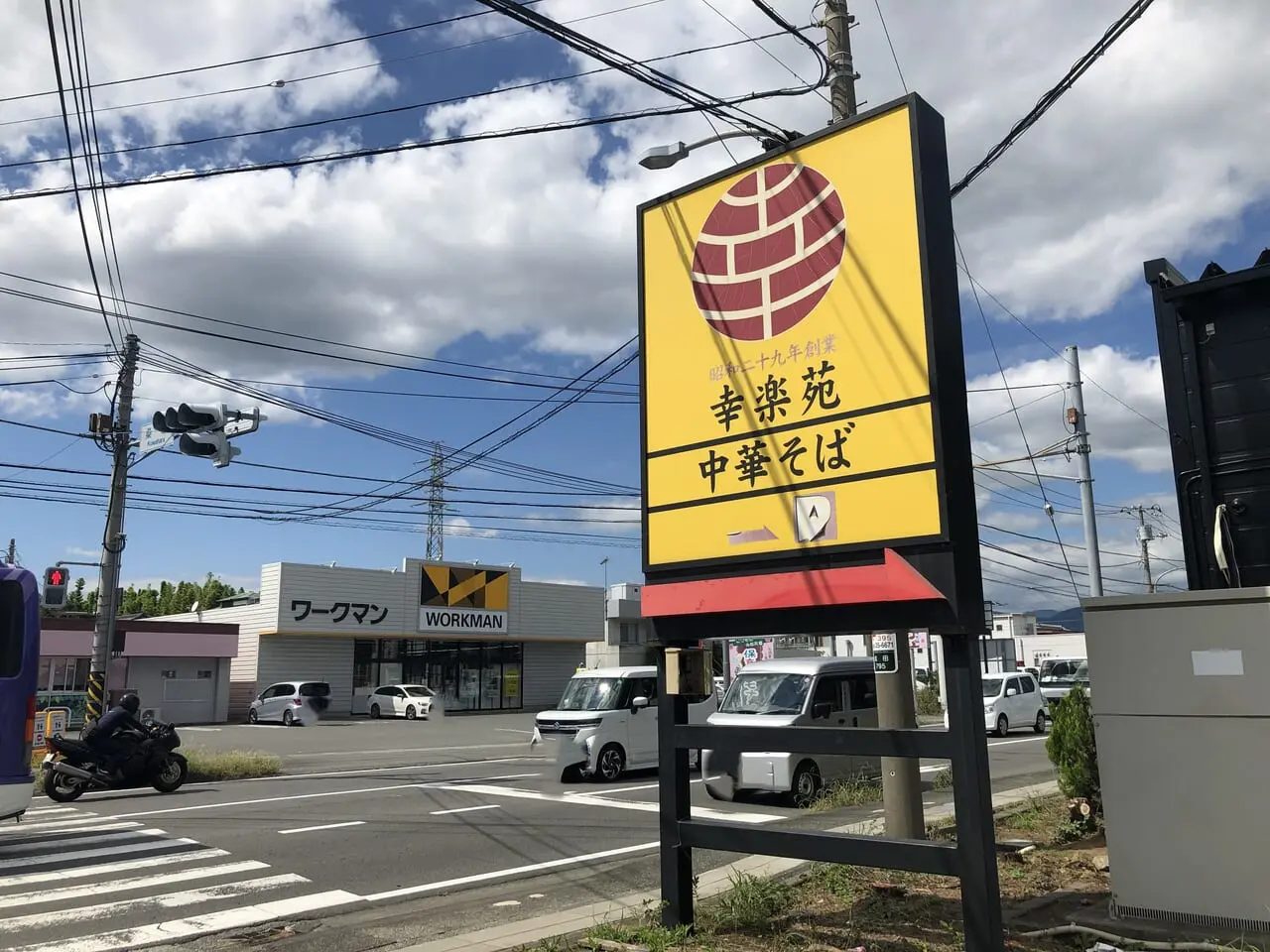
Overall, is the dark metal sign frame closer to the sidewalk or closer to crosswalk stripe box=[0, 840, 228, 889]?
the sidewalk

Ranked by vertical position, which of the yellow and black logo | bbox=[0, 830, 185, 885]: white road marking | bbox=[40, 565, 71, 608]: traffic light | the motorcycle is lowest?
bbox=[0, 830, 185, 885]: white road marking

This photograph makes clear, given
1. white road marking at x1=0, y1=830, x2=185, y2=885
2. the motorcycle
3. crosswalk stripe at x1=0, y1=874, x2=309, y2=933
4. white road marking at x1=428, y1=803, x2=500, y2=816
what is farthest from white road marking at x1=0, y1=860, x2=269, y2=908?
the motorcycle

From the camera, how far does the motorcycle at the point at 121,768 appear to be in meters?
14.0

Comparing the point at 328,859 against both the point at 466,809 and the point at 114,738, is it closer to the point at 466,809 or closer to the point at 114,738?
the point at 466,809

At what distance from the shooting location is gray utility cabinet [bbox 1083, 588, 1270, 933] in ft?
16.8

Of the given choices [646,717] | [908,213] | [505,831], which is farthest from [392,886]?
[646,717]

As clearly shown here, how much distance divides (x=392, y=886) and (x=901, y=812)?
172 inches

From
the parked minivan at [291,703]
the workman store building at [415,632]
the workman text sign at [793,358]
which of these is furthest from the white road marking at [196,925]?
the workman store building at [415,632]

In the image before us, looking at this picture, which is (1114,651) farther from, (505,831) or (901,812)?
(505,831)

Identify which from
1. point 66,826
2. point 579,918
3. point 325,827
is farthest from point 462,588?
point 579,918

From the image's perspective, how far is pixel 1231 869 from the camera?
5.13 m

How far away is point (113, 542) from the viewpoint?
1847 centimetres

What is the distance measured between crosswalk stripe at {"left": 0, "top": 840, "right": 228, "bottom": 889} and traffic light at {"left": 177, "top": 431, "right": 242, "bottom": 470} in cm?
889

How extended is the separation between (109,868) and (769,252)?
842cm
